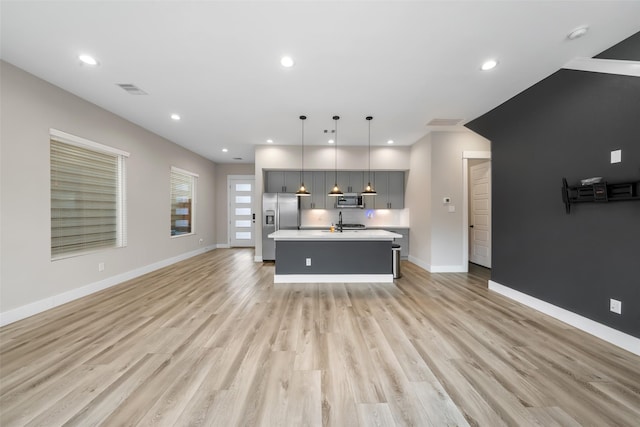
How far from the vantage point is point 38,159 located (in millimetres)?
3150

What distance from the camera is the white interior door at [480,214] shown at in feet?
18.6

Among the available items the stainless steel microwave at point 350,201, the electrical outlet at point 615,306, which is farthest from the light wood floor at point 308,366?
the stainless steel microwave at point 350,201

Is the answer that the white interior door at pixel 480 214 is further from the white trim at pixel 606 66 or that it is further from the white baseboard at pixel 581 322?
the white trim at pixel 606 66

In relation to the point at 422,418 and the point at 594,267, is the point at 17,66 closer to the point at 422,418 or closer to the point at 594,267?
the point at 422,418

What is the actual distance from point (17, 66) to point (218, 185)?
560cm

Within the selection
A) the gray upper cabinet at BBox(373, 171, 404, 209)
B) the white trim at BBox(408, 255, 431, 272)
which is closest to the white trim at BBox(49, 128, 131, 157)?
the gray upper cabinet at BBox(373, 171, 404, 209)

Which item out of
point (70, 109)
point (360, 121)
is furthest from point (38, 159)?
point (360, 121)

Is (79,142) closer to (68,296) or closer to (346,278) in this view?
(68,296)

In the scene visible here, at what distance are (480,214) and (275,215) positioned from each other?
4921 millimetres

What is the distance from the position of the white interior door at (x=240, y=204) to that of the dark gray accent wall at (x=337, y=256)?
→ 435cm

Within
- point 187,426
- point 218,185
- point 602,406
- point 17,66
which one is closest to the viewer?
point 187,426

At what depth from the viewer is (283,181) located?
6.77m

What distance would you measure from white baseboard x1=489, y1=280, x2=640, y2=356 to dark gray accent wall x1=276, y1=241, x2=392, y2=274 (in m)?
1.85

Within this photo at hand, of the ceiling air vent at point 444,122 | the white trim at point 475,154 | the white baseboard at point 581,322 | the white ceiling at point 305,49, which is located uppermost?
the ceiling air vent at point 444,122
